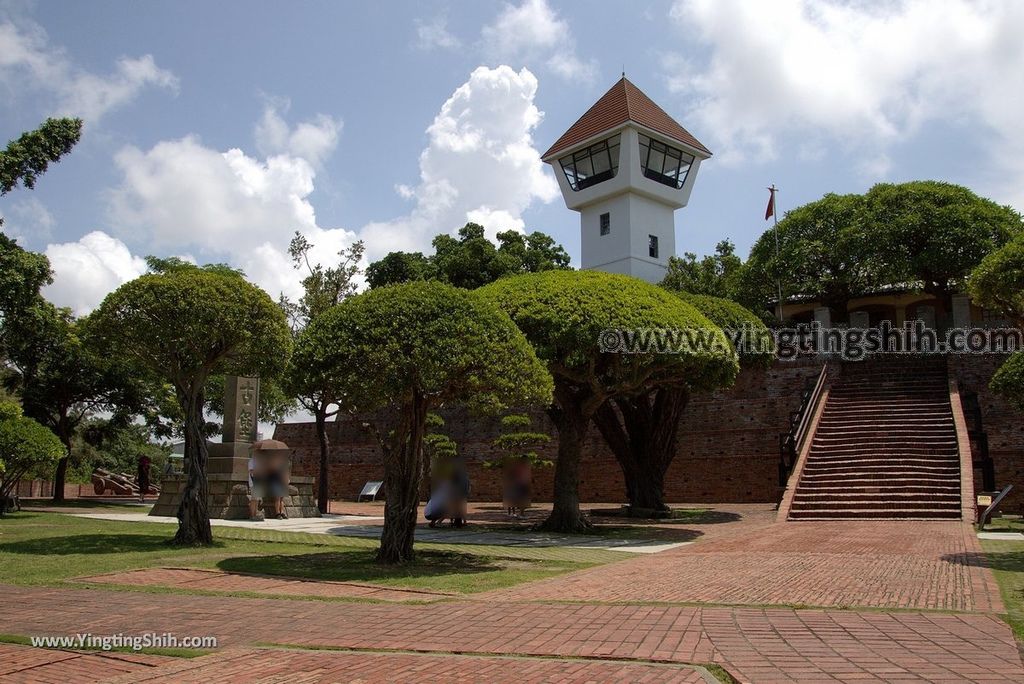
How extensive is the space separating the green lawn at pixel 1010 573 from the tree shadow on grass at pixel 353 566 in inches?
202

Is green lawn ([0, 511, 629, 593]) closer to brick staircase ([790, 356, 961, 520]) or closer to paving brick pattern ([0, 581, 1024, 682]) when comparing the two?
paving brick pattern ([0, 581, 1024, 682])

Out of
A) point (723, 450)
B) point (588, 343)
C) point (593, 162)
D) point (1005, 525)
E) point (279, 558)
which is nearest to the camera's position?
point (279, 558)

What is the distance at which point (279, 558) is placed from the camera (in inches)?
405

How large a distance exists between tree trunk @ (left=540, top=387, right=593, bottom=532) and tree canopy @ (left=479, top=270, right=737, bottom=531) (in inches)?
0.8

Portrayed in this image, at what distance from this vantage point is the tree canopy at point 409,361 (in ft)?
30.3

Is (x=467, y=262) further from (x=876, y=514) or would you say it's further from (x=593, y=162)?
(x=876, y=514)

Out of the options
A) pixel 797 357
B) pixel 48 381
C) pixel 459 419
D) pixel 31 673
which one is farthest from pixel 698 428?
pixel 31 673

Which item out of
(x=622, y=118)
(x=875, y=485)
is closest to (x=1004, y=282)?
(x=875, y=485)

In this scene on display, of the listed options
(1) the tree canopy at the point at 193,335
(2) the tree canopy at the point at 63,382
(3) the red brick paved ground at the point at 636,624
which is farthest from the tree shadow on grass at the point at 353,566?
(2) the tree canopy at the point at 63,382

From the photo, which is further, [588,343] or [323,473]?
[323,473]

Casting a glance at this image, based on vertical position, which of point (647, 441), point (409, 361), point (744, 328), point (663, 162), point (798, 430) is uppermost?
point (663, 162)

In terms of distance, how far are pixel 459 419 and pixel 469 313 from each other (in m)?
19.6

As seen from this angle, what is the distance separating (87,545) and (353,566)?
183 inches

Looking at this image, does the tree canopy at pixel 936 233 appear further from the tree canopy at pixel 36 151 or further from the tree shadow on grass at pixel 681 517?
the tree canopy at pixel 36 151
